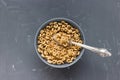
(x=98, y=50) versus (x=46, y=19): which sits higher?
(x=46, y=19)

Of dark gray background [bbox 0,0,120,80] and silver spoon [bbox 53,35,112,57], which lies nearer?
silver spoon [bbox 53,35,112,57]

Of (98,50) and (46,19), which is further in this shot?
(46,19)

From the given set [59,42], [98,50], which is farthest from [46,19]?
[98,50]

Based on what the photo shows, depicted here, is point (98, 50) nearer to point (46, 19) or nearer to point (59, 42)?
point (59, 42)

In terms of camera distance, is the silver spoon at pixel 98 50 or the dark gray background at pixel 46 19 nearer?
the silver spoon at pixel 98 50

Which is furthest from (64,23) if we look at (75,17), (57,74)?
(57,74)
